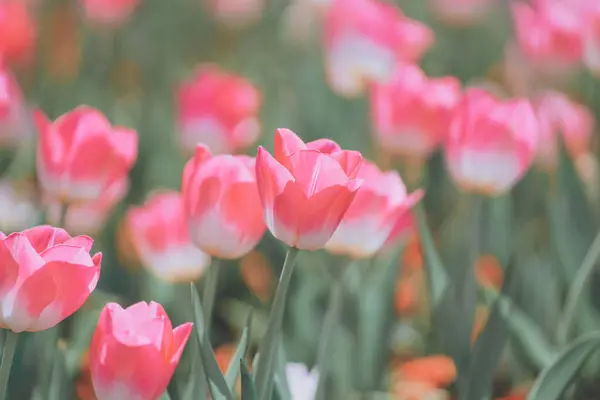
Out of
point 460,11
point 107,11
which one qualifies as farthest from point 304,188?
point 460,11

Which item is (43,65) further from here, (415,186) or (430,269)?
(430,269)

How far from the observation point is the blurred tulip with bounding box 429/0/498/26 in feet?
9.61

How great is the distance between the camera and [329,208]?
0.61 meters

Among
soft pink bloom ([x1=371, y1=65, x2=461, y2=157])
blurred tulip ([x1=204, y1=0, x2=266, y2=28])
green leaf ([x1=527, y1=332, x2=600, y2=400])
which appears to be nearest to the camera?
green leaf ([x1=527, y1=332, x2=600, y2=400])

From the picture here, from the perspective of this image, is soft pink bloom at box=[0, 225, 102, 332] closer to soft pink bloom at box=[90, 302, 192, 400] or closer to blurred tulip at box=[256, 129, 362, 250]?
soft pink bloom at box=[90, 302, 192, 400]

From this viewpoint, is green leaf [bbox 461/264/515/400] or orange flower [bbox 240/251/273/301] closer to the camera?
green leaf [bbox 461/264/515/400]

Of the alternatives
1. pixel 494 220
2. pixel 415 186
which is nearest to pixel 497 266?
pixel 494 220

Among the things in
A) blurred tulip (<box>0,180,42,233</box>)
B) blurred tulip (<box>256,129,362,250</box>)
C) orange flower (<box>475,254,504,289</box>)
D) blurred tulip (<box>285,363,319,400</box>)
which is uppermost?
blurred tulip (<box>256,129,362,250</box>)

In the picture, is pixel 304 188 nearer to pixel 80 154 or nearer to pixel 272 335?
pixel 272 335

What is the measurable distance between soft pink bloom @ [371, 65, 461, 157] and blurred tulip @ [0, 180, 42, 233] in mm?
518

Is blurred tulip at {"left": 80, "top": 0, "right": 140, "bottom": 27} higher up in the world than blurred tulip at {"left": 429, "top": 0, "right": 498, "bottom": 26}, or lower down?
higher up

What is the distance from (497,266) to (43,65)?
4.54ft

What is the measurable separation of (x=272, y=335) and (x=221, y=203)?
0.41 ft

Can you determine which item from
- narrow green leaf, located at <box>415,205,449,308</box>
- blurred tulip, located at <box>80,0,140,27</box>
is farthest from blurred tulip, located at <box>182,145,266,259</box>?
blurred tulip, located at <box>80,0,140,27</box>
